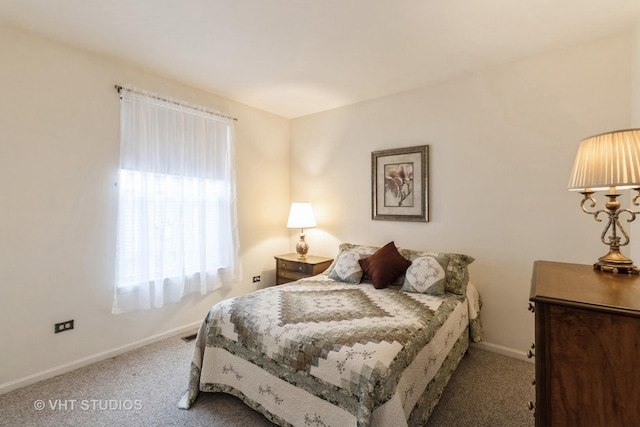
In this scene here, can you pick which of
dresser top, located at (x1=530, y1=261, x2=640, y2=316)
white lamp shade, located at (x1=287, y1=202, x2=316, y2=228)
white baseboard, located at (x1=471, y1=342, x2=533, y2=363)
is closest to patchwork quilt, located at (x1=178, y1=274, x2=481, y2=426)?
white baseboard, located at (x1=471, y1=342, x2=533, y2=363)

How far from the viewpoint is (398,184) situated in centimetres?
330

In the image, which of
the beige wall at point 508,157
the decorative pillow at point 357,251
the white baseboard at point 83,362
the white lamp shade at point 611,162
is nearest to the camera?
the white lamp shade at point 611,162

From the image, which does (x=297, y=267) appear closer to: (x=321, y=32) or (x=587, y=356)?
(x=321, y=32)

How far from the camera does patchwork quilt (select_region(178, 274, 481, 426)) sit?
143 cm

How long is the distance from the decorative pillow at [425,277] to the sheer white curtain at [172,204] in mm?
2027

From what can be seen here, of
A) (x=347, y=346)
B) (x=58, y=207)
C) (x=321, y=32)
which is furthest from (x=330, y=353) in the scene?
(x=58, y=207)

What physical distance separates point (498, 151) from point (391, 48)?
134 cm

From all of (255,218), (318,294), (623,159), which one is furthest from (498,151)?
(255,218)

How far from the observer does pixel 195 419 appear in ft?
6.08

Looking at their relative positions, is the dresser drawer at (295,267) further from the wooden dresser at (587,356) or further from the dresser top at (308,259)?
the wooden dresser at (587,356)

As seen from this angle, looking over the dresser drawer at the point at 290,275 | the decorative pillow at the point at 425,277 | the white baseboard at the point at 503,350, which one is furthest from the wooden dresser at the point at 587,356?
the dresser drawer at the point at 290,275

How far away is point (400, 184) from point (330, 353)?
2206 mm

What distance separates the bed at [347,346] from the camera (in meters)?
1.45

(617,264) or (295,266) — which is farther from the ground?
(617,264)
